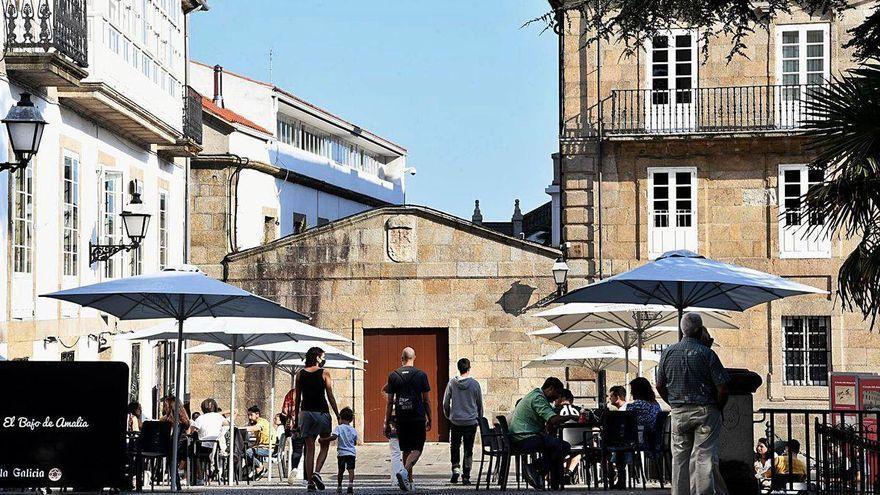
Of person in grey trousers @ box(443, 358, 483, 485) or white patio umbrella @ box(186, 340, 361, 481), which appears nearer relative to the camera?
person in grey trousers @ box(443, 358, 483, 485)

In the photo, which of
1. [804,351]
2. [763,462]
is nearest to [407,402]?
[763,462]

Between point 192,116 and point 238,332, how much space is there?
1172cm

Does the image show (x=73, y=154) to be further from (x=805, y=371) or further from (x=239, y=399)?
(x=805, y=371)

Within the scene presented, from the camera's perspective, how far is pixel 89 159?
25.9m

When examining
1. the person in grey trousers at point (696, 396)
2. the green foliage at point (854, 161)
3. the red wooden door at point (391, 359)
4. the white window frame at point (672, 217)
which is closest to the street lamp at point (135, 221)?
the red wooden door at point (391, 359)

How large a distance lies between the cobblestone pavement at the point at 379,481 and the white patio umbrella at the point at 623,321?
93.8 inches

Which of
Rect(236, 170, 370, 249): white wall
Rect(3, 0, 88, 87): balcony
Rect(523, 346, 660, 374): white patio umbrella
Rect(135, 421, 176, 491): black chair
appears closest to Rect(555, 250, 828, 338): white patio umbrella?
Rect(135, 421, 176, 491): black chair

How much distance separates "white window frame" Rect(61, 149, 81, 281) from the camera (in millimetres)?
24312

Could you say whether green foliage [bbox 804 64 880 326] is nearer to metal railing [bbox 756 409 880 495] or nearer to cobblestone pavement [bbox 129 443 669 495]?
metal railing [bbox 756 409 880 495]

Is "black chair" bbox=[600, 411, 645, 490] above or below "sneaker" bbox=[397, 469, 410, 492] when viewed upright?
above

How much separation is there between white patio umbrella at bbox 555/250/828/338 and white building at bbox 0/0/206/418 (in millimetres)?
7909

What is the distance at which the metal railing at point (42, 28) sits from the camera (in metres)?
21.2

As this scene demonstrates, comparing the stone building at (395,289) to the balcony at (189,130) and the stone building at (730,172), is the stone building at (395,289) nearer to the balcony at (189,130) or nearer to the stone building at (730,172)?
the stone building at (730,172)

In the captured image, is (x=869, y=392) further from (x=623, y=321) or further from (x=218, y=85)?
(x=218, y=85)
